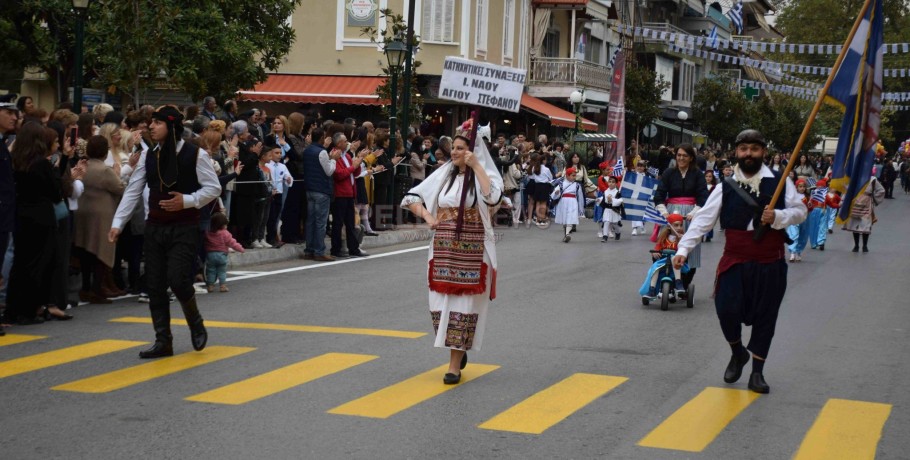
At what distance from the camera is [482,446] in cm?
723

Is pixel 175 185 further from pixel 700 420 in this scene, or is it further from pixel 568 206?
pixel 568 206

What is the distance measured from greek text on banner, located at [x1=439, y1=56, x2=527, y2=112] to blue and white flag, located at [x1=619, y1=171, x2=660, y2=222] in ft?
25.3

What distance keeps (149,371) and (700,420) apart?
4097mm

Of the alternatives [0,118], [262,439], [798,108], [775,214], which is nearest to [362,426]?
[262,439]

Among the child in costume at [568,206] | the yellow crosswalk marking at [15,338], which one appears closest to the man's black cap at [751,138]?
the yellow crosswalk marking at [15,338]

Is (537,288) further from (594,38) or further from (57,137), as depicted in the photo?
(594,38)

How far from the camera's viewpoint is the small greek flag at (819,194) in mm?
23250

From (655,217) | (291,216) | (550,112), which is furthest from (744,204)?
(550,112)

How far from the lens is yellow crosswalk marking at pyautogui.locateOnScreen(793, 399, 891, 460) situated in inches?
287

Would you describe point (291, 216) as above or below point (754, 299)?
below

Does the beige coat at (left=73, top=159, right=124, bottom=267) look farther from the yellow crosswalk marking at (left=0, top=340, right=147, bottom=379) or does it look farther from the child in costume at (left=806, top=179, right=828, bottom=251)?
the child in costume at (left=806, top=179, right=828, bottom=251)

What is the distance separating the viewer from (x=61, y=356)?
10.2m

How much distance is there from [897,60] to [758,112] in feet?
60.7

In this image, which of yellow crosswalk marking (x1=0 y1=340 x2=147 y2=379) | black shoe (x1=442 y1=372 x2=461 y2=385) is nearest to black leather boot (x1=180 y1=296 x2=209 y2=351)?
yellow crosswalk marking (x1=0 y1=340 x2=147 y2=379)
